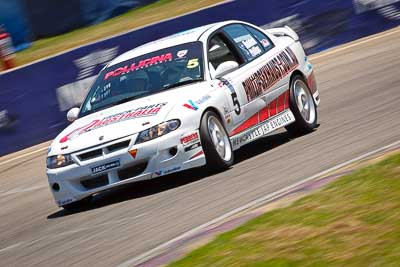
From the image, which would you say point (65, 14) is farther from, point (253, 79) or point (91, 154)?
point (91, 154)

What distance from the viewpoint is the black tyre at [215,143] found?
10.4 metres

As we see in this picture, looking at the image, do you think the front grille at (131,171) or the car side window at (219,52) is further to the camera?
the car side window at (219,52)

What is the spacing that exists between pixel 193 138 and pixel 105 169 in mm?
866

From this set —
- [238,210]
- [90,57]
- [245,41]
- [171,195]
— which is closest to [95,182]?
[171,195]

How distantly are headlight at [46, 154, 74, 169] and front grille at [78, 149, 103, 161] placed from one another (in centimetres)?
11

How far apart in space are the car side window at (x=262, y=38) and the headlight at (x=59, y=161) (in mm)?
3050

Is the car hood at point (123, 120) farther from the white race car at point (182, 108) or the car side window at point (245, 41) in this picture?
the car side window at point (245, 41)

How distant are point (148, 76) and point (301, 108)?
200cm

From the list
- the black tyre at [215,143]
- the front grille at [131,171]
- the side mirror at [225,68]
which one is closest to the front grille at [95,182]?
the front grille at [131,171]

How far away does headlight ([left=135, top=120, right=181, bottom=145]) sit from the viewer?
10.2 m

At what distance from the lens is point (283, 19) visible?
66.7ft

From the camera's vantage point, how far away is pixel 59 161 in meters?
10.4

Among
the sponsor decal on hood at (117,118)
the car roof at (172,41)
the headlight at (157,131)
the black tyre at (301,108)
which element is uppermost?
the car roof at (172,41)

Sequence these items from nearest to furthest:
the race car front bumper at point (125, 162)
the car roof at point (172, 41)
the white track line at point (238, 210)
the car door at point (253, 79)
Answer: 1. the white track line at point (238, 210)
2. the race car front bumper at point (125, 162)
3. the car door at point (253, 79)
4. the car roof at point (172, 41)
